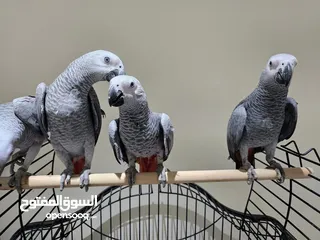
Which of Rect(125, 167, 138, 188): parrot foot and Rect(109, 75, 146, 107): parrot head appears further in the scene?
Rect(125, 167, 138, 188): parrot foot

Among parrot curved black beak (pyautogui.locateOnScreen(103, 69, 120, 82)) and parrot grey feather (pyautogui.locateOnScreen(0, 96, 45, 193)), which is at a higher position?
parrot curved black beak (pyautogui.locateOnScreen(103, 69, 120, 82))

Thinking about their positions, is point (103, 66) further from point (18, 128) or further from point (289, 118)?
point (289, 118)

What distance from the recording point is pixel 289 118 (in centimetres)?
90

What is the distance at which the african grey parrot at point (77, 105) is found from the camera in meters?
0.77

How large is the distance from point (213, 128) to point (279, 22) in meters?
0.60

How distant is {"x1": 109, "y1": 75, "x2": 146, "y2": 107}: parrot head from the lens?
68cm

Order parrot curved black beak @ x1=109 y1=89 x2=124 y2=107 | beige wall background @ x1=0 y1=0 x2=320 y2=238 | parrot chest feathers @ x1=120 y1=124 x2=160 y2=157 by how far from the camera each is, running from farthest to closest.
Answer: beige wall background @ x1=0 y1=0 x2=320 y2=238, parrot chest feathers @ x1=120 y1=124 x2=160 y2=157, parrot curved black beak @ x1=109 y1=89 x2=124 y2=107

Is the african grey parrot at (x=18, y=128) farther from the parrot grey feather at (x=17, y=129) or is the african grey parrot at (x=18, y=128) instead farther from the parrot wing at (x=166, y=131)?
the parrot wing at (x=166, y=131)

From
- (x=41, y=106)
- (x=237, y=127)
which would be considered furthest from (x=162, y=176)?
(x=41, y=106)

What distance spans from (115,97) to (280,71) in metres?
0.46

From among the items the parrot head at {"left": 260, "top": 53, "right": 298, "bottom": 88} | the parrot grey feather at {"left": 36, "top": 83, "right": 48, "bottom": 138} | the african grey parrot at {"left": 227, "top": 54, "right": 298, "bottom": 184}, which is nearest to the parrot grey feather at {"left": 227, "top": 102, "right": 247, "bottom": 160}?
the african grey parrot at {"left": 227, "top": 54, "right": 298, "bottom": 184}

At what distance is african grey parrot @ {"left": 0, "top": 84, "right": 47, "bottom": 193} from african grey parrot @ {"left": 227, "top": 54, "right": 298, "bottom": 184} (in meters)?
0.64

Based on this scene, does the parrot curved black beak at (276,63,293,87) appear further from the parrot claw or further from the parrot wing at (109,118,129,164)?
the parrot claw

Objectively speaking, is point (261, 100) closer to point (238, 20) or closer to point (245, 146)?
point (245, 146)
